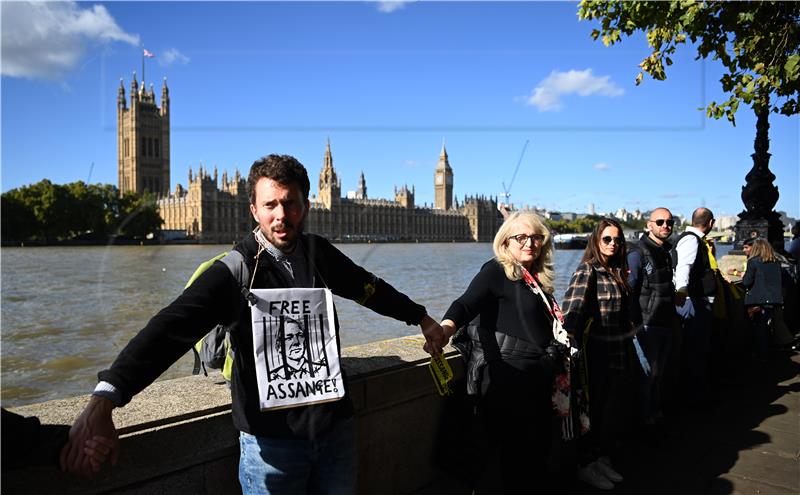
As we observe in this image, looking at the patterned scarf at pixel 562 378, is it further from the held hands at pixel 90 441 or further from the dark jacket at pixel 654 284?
the held hands at pixel 90 441

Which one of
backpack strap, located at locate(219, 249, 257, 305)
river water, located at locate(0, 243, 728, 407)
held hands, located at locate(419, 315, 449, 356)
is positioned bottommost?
river water, located at locate(0, 243, 728, 407)

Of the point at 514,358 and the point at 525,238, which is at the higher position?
the point at 525,238

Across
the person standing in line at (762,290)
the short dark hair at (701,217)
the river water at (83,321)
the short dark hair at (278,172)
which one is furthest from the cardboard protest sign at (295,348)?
the river water at (83,321)

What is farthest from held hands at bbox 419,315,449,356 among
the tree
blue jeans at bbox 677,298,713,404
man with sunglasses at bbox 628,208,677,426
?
the tree

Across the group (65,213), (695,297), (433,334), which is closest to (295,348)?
(433,334)

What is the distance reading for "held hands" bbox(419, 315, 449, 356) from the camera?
188cm

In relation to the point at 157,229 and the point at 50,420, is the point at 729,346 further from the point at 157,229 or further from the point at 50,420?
the point at 157,229

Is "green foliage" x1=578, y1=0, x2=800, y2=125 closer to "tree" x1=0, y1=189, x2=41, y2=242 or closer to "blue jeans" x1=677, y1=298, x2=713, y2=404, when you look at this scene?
"blue jeans" x1=677, y1=298, x2=713, y2=404

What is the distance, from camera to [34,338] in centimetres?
1092

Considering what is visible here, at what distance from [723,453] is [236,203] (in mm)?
81539

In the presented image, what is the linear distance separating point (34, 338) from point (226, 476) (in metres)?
11.1

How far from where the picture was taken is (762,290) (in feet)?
18.2

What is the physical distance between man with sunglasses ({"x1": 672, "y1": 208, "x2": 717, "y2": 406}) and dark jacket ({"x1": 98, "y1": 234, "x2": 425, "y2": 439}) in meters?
2.86

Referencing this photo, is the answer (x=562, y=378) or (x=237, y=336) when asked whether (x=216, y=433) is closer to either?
(x=237, y=336)
